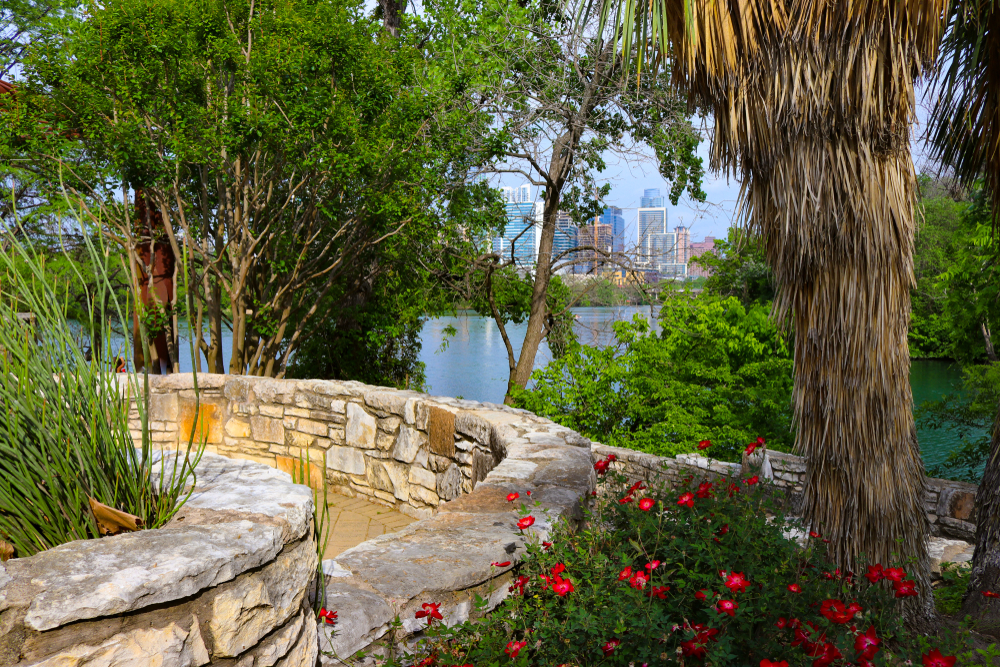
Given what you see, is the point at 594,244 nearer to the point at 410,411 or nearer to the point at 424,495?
the point at 410,411

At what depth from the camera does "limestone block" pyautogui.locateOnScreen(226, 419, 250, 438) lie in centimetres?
591

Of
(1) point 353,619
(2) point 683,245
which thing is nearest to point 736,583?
(1) point 353,619

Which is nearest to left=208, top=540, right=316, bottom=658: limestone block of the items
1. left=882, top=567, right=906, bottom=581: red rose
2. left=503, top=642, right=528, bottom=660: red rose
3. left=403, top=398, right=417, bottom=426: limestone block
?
left=503, top=642, right=528, bottom=660: red rose

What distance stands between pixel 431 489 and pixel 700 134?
6.94 m

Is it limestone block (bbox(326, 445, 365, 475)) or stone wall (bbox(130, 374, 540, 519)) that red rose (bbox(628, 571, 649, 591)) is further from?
limestone block (bbox(326, 445, 365, 475))

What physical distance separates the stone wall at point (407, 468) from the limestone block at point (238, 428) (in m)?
0.01

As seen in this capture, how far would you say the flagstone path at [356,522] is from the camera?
4.36 m

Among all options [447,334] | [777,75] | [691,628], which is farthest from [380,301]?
[691,628]

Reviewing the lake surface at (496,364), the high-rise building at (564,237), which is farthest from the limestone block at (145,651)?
the high-rise building at (564,237)

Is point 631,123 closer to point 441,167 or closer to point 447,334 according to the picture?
point 441,167

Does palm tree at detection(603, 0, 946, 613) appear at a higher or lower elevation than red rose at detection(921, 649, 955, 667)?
higher

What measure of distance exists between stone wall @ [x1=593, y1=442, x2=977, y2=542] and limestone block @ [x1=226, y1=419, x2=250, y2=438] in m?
3.28

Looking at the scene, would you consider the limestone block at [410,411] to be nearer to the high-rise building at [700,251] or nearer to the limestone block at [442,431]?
the limestone block at [442,431]

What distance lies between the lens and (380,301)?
10773mm
